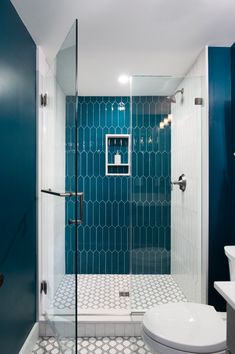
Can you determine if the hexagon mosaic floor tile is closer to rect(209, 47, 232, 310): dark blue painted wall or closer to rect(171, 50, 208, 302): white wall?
rect(171, 50, 208, 302): white wall

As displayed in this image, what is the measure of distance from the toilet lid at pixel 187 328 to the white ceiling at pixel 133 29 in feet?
5.99

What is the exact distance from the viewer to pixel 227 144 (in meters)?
2.16

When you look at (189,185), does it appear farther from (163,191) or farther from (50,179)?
(50,179)

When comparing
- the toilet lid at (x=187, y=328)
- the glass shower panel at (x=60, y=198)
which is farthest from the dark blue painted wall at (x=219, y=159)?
the glass shower panel at (x=60, y=198)

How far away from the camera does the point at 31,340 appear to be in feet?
6.39

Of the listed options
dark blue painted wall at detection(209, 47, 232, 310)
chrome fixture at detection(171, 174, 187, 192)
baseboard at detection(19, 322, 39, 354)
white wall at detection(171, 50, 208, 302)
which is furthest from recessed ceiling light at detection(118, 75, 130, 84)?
baseboard at detection(19, 322, 39, 354)

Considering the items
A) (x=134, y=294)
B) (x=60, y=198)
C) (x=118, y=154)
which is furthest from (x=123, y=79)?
(x=134, y=294)

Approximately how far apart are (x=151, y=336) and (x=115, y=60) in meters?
2.14

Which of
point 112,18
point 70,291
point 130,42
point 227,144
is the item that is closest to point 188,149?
point 227,144

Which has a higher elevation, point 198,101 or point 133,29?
point 133,29

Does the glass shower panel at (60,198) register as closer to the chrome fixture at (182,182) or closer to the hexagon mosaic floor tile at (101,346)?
the hexagon mosaic floor tile at (101,346)

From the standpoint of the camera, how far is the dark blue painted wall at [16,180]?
1.52m

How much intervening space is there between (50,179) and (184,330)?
1.34m

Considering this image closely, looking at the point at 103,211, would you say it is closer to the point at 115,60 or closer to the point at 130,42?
the point at 115,60
